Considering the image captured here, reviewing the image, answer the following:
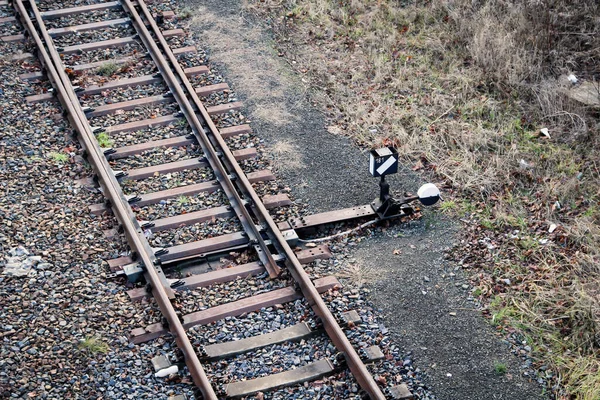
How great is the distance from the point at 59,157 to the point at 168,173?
1.32m

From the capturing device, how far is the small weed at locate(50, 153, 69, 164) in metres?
9.05

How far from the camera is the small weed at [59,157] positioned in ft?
29.7

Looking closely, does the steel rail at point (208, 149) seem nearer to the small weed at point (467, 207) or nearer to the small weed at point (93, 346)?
the small weed at point (93, 346)

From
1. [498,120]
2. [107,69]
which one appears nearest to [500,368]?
[498,120]

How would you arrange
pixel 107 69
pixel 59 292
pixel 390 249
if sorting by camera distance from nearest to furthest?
pixel 59 292 < pixel 390 249 < pixel 107 69

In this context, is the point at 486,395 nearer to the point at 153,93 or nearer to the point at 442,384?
the point at 442,384

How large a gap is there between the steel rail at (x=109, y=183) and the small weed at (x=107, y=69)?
523 mm

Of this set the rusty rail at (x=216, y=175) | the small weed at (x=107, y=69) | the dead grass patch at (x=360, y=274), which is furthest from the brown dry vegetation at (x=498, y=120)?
the small weed at (x=107, y=69)

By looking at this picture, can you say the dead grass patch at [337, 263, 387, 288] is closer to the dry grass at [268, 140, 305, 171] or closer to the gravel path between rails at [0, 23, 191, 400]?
the dry grass at [268, 140, 305, 171]

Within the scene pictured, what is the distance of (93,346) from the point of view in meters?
6.79

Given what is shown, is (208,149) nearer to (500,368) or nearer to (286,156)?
(286,156)

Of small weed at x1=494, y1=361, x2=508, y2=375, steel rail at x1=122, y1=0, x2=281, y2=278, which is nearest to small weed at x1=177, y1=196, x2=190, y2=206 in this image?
steel rail at x1=122, y1=0, x2=281, y2=278

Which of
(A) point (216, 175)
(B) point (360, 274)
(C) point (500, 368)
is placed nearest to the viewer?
(C) point (500, 368)

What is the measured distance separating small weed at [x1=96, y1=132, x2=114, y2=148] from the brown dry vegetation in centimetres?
282
